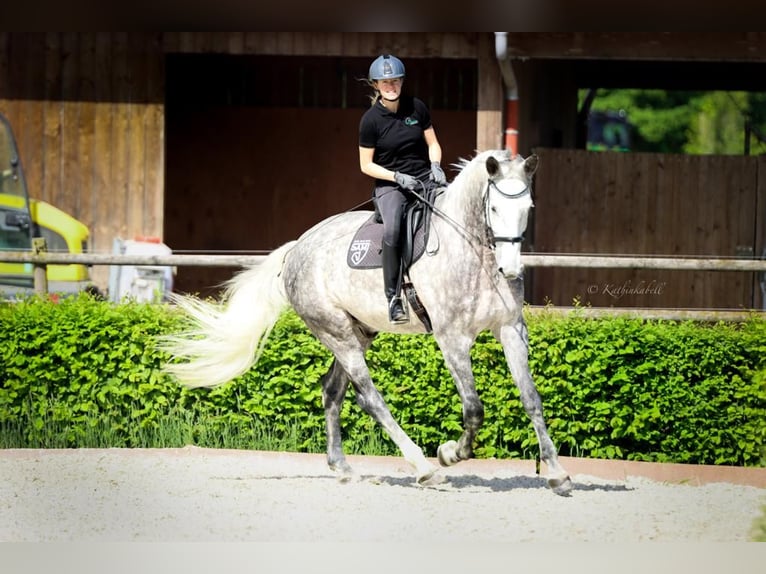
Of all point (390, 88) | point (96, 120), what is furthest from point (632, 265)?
point (96, 120)

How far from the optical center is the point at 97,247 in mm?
13078

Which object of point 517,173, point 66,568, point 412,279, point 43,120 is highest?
point 43,120

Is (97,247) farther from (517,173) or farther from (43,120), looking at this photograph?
(517,173)

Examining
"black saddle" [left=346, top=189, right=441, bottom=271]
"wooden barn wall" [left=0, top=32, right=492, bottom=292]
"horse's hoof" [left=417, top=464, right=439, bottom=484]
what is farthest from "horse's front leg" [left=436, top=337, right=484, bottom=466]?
"wooden barn wall" [left=0, top=32, right=492, bottom=292]

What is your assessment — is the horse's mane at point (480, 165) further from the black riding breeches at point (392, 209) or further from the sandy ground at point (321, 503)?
the sandy ground at point (321, 503)

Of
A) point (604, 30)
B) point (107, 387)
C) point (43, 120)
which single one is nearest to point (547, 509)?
point (107, 387)

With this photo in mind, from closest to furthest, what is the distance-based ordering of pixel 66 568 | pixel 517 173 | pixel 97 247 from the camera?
pixel 66 568, pixel 517 173, pixel 97 247

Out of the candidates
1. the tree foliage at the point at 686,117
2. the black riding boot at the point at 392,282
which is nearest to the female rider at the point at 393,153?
the black riding boot at the point at 392,282

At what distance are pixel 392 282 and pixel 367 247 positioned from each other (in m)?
0.32

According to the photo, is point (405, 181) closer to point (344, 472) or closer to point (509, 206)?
point (509, 206)

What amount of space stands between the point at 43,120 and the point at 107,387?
5618mm

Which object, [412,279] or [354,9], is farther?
[354,9]

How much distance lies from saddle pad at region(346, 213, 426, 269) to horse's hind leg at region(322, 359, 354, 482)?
790 millimetres

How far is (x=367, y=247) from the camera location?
23.4 ft
